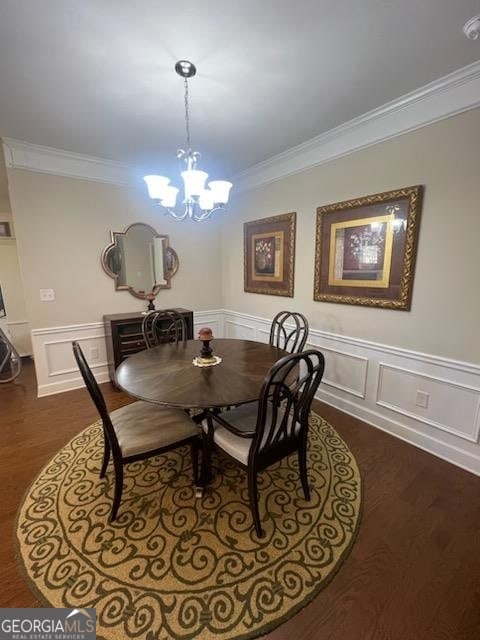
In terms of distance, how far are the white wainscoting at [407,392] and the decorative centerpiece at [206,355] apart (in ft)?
4.50

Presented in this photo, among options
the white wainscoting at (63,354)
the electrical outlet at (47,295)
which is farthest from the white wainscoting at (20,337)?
the electrical outlet at (47,295)

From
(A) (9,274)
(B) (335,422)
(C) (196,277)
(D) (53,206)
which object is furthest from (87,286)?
(B) (335,422)

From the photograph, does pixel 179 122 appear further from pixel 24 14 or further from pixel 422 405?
pixel 422 405

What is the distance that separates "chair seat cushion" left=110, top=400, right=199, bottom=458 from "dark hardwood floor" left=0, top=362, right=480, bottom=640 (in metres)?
0.69

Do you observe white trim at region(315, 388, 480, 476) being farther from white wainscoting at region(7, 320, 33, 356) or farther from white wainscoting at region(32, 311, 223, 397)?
white wainscoting at region(7, 320, 33, 356)

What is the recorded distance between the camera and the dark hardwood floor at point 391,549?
1.13 m

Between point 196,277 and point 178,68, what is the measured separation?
2.58 metres

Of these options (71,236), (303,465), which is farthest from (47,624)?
(71,236)

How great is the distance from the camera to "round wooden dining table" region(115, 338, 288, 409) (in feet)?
4.85

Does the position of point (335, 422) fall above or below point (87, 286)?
below

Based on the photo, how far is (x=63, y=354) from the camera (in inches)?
127

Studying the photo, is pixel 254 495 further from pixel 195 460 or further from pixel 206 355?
pixel 206 355

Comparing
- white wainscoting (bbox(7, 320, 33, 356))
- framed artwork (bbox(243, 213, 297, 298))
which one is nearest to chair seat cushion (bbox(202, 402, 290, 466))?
framed artwork (bbox(243, 213, 297, 298))

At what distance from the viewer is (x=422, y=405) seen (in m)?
2.20
